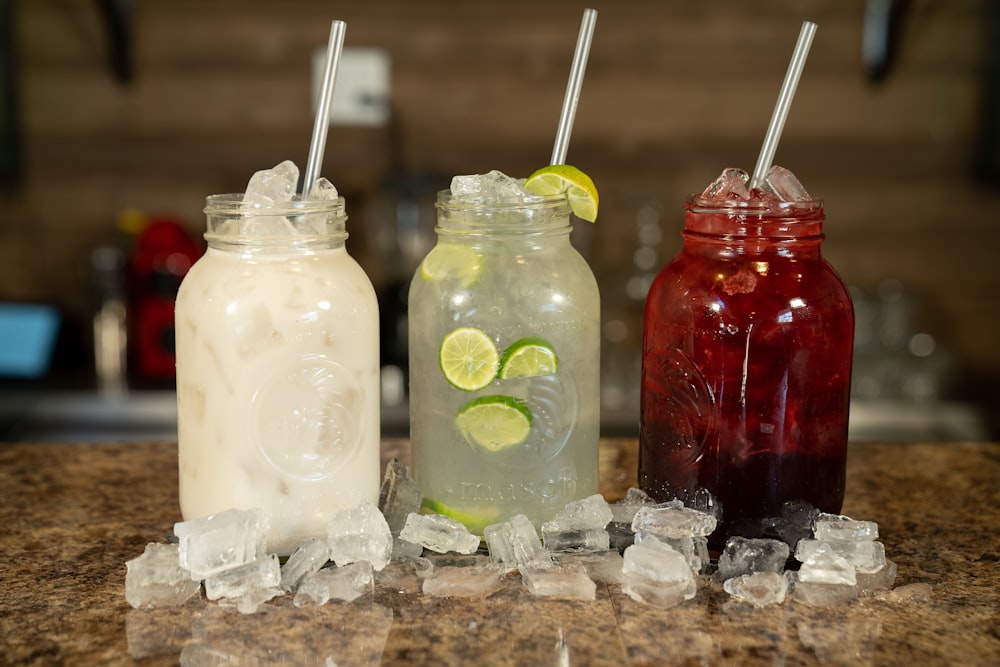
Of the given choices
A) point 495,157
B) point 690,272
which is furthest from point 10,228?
point 690,272

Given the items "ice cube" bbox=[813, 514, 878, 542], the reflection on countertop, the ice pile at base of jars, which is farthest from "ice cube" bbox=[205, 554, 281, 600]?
the reflection on countertop

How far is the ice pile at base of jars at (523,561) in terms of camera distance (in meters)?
0.86

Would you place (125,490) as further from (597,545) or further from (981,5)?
(981,5)

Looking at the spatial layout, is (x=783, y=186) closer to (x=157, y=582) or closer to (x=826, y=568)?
(x=826, y=568)

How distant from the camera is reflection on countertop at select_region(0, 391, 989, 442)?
7.37 feet

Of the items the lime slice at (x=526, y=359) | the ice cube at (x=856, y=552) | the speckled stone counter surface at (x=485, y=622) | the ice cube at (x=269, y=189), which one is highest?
the ice cube at (x=269, y=189)

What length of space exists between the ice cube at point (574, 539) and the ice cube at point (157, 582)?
0.94ft

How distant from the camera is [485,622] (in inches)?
32.4

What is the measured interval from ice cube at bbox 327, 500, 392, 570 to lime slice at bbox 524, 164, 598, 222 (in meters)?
0.31

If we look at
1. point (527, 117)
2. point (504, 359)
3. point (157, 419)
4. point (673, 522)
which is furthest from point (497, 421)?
point (527, 117)

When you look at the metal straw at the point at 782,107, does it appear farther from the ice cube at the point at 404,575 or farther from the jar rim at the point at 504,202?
the ice cube at the point at 404,575

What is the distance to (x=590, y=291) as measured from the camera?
0.98 metres

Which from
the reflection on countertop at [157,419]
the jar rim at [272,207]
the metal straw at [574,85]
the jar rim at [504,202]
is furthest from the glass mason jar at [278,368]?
the reflection on countertop at [157,419]

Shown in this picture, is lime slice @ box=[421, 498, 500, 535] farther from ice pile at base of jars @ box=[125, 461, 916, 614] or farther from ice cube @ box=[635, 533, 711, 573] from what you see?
ice cube @ box=[635, 533, 711, 573]
